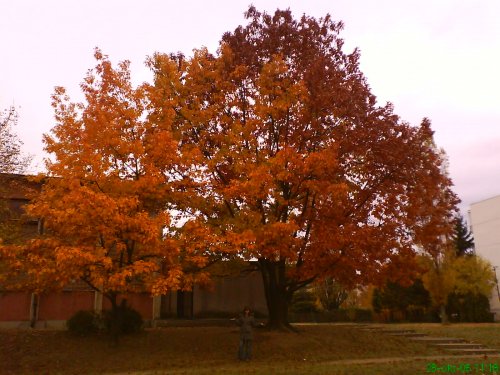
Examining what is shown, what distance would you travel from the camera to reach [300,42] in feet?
56.0

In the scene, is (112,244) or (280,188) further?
(280,188)

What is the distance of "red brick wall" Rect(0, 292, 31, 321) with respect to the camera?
19.9 m

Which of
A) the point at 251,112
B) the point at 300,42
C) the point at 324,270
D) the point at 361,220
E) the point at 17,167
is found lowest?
the point at 324,270

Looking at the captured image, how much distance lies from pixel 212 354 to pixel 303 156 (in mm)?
6830

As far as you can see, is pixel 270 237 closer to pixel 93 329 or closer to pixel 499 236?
pixel 93 329

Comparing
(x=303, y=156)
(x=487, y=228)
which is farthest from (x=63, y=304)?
(x=487, y=228)

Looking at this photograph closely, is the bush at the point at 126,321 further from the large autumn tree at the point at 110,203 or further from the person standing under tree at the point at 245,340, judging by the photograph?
the person standing under tree at the point at 245,340

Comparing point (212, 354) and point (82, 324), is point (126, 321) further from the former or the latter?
point (212, 354)

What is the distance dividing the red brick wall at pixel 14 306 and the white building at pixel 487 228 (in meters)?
48.1

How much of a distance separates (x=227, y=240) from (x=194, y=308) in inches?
451

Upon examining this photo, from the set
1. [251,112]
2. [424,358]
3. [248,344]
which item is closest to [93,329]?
[248,344]

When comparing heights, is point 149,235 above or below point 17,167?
below

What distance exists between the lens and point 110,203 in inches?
484
